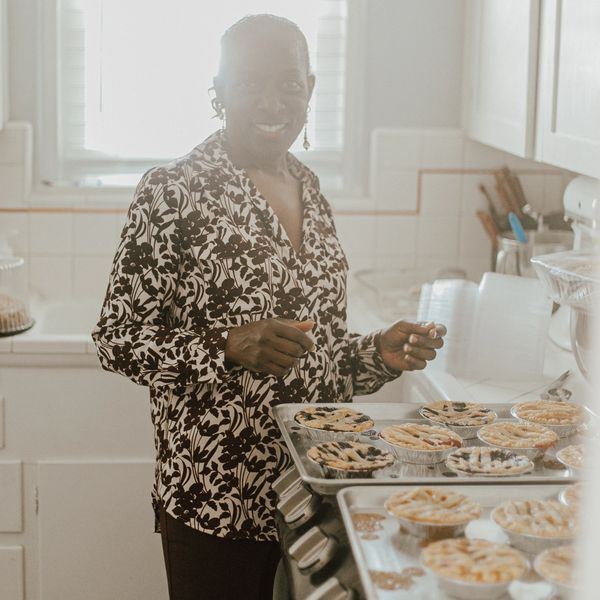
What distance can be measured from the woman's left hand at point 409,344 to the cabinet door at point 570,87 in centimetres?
43

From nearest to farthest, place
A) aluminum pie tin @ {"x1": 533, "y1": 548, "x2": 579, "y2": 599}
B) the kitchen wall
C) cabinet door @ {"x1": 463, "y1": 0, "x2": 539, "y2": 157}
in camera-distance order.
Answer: aluminum pie tin @ {"x1": 533, "y1": 548, "x2": 579, "y2": 599}
cabinet door @ {"x1": 463, "y1": 0, "x2": 539, "y2": 157}
the kitchen wall

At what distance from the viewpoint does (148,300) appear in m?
1.59

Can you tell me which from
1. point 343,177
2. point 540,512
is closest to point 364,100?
point 343,177

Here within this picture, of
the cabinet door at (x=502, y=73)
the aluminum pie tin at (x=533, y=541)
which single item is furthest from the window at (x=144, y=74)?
the aluminum pie tin at (x=533, y=541)

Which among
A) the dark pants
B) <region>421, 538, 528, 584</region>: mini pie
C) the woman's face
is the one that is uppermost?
the woman's face

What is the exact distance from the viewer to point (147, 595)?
2578 millimetres

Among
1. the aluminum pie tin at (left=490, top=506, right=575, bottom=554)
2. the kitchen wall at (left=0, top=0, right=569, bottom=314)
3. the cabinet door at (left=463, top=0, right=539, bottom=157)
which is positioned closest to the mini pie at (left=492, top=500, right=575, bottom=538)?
the aluminum pie tin at (left=490, top=506, right=575, bottom=554)

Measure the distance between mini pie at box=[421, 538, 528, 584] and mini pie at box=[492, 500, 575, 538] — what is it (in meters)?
0.03

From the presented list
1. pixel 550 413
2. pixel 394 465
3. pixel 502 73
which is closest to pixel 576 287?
pixel 550 413

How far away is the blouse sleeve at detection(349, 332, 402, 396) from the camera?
70.1 inches

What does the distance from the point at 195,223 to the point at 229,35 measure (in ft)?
1.02

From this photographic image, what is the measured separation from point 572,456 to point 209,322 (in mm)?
564

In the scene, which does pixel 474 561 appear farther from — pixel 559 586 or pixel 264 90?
pixel 264 90

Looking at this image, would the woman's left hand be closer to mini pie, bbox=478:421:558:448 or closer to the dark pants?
mini pie, bbox=478:421:558:448
